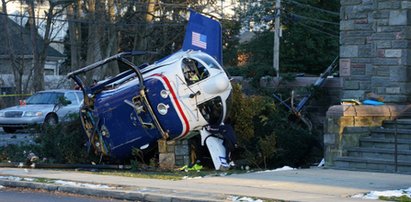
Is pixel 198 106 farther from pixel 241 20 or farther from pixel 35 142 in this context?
pixel 241 20

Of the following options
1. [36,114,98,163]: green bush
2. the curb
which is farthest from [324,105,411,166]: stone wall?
[36,114,98,163]: green bush

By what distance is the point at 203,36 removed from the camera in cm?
2019

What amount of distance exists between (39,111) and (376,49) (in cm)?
1404

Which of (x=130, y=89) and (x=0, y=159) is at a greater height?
(x=130, y=89)

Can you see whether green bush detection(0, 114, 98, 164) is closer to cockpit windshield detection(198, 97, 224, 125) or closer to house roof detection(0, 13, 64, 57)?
cockpit windshield detection(198, 97, 224, 125)

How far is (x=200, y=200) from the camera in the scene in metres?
11.5

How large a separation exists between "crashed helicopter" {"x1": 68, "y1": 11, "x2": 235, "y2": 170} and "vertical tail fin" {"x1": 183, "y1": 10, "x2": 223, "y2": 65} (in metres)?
1.58

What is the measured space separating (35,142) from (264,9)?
22586 millimetres

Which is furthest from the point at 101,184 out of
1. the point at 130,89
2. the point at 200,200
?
the point at 130,89

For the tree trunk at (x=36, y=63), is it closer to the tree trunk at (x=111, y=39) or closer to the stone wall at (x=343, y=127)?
the tree trunk at (x=111, y=39)

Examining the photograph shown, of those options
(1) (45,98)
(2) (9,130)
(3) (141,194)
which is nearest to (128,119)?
(3) (141,194)

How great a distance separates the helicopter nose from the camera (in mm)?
17422

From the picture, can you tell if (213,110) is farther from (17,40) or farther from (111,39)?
(17,40)

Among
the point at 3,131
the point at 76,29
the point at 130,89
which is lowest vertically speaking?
the point at 3,131
